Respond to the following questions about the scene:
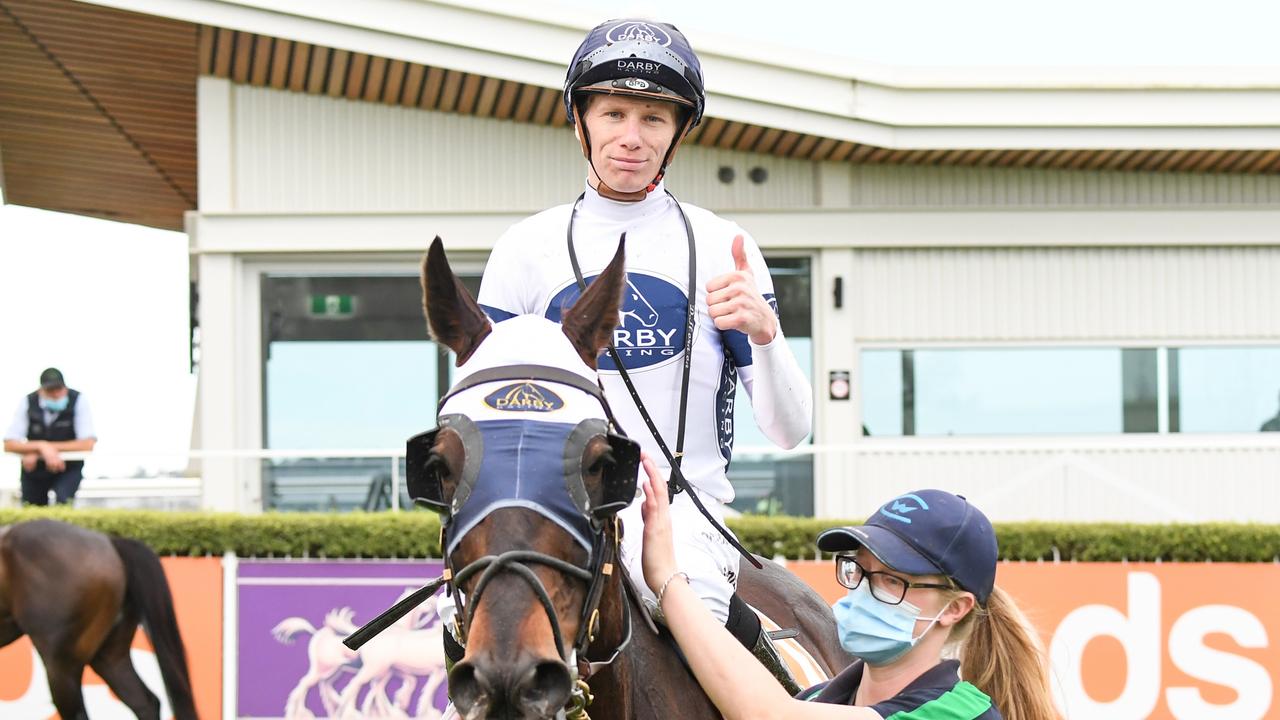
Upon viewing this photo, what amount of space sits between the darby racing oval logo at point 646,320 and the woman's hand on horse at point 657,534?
0.42m

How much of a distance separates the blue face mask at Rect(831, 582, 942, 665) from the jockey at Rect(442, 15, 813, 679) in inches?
12.2

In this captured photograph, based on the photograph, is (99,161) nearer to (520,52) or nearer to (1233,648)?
(520,52)

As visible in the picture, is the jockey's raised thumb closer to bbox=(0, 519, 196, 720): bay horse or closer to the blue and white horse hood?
the blue and white horse hood

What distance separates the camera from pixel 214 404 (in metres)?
13.2

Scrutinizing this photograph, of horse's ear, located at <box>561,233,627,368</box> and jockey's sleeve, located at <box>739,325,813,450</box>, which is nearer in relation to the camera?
horse's ear, located at <box>561,233,627,368</box>

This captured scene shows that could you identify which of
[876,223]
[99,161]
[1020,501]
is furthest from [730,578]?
[99,161]

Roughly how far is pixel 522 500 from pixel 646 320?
2.66 ft

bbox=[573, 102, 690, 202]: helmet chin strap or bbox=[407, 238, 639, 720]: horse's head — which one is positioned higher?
bbox=[573, 102, 690, 202]: helmet chin strap

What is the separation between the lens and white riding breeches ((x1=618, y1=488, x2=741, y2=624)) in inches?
103

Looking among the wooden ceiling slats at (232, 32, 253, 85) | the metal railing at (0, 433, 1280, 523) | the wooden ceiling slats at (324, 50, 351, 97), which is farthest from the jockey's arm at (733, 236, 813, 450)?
the wooden ceiling slats at (232, 32, 253, 85)

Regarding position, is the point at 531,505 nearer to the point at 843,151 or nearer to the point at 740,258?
the point at 740,258

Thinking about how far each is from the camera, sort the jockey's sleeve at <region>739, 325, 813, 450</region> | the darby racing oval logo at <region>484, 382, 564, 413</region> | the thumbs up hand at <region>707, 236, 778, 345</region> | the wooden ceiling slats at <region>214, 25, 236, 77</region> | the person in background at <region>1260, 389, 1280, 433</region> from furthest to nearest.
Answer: the person in background at <region>1260, 389, 1280, 433</region> → the wooden ceiling slats at <region>214, 25, 236, 77</region> → the jockey's sleeve at <region>739, 325, 813, 450</region> → the thumbs up hand at <region>707, 236, 778, 345</region> → the darby racing oval logo at <region>484, 382, 564, 413</region>

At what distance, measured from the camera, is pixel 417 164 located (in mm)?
13570

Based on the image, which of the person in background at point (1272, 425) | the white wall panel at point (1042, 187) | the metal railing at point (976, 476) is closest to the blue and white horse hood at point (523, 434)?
the metal railing at point (976, 476)
